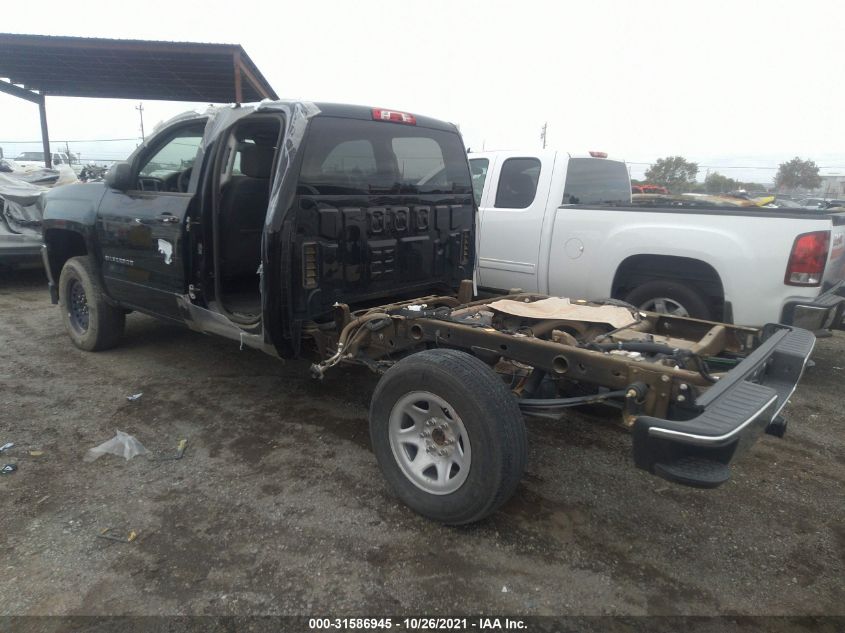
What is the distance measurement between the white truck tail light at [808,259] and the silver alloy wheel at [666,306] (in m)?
0.83

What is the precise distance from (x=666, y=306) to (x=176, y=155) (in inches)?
162

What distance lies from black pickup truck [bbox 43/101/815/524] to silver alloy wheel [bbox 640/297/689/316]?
1329 millimetres

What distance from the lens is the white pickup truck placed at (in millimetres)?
4258

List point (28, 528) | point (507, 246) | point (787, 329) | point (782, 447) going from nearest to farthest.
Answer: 1. point (28, 528)
2. point (787, 329)
3. point (782, 447)
4. point (507, 246)

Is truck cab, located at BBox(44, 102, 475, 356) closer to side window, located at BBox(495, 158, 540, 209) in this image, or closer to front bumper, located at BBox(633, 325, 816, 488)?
side window, located at BBox(495, 158, 540, 209)

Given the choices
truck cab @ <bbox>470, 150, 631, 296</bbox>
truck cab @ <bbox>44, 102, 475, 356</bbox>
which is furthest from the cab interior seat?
truck cab @ <bbox>470, 150, 631, 296</bbox>

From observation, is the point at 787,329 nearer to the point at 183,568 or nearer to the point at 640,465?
the point at 640,465

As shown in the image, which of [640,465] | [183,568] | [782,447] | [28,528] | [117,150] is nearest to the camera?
[640,465]

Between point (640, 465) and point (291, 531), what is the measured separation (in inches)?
64.2

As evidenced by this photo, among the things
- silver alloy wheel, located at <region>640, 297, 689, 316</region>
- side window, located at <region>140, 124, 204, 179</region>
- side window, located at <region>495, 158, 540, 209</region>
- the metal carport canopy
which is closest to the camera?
side window, located at <region>140, 124, 204, 179</region>

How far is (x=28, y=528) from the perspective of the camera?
2.75 m

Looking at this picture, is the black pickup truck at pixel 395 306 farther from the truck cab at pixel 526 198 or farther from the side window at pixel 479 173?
the side window at pixel 479 173

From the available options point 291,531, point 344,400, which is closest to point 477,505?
point 291,531

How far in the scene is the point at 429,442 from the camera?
2.87 meters
